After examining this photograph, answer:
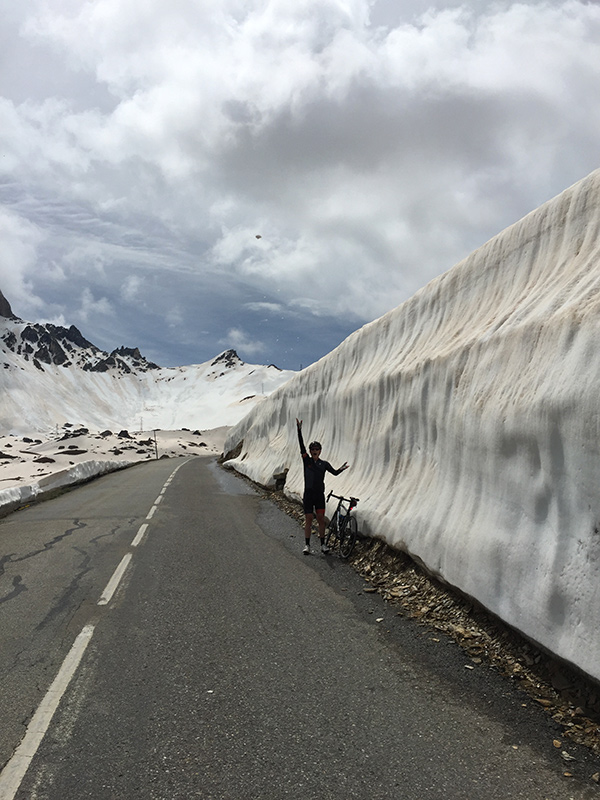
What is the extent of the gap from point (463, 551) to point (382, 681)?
1.79 meters

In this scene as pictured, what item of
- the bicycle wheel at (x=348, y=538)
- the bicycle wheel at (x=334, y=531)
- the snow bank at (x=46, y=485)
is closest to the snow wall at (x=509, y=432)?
the bicycle wheel at (x=348, y=538)

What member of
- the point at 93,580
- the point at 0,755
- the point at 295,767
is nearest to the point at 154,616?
the point at 93,580

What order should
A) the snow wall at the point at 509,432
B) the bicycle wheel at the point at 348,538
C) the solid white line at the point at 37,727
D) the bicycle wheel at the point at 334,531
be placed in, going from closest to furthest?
1. the solid white line at the point at 37,727
2. the snow wall at the point at 509,432
3. the bicycle wheel at the point at 348,538
4. the bicycle wheel at the point at 334,531

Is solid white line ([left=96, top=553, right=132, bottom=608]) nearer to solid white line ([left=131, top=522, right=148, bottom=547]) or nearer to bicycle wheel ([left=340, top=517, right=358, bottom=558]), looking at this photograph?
solid white line ([left=131, top=522, right=148, bottom=547])

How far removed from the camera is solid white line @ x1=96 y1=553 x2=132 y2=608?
20.7ft

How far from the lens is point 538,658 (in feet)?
14.0

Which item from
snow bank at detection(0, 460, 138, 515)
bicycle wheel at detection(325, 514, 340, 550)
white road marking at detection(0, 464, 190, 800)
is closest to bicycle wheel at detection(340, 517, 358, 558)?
bicycle wheel at detection(325, 514, 340, 550)

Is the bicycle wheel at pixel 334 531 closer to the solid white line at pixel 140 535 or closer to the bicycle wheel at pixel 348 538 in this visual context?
the bicycle wheel at pixel 348 538

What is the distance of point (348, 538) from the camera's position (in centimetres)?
827

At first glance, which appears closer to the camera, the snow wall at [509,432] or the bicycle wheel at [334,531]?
the snow wall at [509,432]

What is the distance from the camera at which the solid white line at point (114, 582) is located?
632 centimetres

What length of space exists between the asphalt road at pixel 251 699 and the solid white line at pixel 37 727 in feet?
0.07

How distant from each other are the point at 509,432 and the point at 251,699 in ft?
11.0

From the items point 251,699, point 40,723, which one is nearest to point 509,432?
point 251,699
